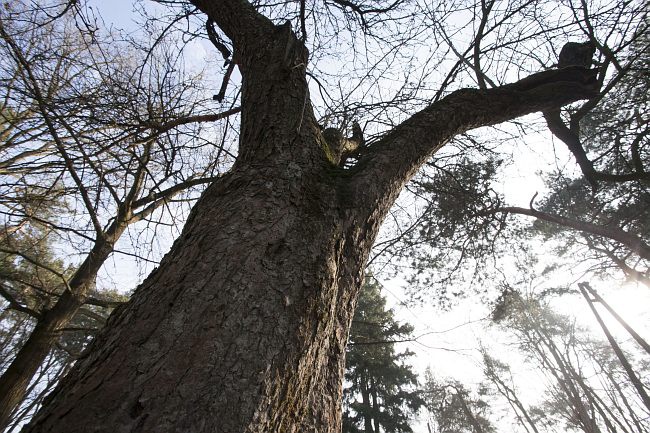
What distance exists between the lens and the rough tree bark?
596mm

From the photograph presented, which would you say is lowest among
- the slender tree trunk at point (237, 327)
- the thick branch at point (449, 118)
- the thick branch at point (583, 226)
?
the slender tree trunk at point (237, 327)

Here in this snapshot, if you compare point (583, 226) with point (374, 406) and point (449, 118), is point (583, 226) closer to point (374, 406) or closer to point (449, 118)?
point (449, 118)

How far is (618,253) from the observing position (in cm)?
848

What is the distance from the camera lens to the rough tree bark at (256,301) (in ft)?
1.96

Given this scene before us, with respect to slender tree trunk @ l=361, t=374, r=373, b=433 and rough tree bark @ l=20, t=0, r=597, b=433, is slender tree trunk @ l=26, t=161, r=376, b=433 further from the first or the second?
slender tree trunk @ l=361, t=374, r=373, b=433

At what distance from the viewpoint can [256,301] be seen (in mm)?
791

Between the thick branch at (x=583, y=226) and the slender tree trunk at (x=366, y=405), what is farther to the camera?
the slender tree trunk at (x=366, y=405)

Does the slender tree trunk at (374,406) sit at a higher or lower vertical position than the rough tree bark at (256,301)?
higher

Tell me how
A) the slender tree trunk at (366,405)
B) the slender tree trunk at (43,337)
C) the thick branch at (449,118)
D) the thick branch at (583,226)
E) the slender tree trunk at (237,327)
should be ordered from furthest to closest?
the slender tree trunk at (366,405) < the thick branch at (583,226) < the slender tree trunk at (43,337) < the thick branch at (449,118) < the slender tree trunk at (237,327)

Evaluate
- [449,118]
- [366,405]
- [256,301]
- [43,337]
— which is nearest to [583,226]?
[449,118]

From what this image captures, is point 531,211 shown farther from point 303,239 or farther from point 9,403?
point 9,403

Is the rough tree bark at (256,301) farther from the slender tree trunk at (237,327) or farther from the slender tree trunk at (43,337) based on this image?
the slender tree trunk at (43,337)

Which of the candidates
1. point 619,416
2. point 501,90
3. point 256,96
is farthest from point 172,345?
point 619,416

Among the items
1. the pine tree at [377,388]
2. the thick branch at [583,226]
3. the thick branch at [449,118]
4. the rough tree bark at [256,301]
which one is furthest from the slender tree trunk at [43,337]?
the pine tree at [377,388]
